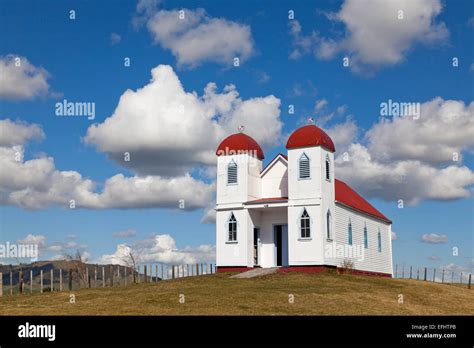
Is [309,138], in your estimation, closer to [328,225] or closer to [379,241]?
[328,225]

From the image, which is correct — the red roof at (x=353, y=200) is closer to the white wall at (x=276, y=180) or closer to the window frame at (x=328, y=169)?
the window frame at (x=328, y=169)

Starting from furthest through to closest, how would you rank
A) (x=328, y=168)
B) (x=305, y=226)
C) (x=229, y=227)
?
(x=229, y=227)
(x=328, y=168)
(x=305, y=226)

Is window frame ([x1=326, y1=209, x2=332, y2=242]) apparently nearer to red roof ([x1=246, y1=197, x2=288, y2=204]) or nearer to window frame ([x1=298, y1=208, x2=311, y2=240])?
window frame ([x1=298, y1=208, x2=311, y2=240])

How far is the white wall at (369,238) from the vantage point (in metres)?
40.8

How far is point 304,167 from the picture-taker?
1543 inches

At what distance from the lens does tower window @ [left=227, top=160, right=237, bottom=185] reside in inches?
1631

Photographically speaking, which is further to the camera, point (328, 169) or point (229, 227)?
point (229, 227)

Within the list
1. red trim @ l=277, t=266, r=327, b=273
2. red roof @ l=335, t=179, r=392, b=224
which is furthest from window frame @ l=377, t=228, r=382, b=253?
red trim @ l=277, t=266, r=327, b=273

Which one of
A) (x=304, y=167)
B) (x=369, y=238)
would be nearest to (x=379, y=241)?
(x=369, y=238)

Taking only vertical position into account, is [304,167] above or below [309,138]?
below

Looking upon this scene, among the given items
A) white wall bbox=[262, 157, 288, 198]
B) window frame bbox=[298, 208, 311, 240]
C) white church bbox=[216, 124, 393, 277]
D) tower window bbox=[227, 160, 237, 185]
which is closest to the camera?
window frame bbox=[298, 208, 311, 240]

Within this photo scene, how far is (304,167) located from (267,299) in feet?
46.4
